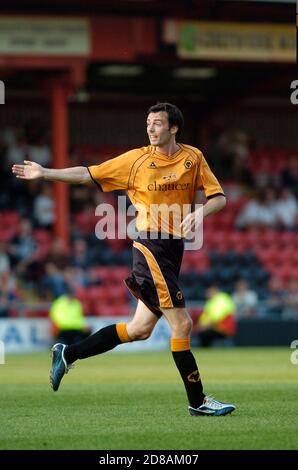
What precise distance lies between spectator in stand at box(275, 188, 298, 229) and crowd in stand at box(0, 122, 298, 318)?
23mm

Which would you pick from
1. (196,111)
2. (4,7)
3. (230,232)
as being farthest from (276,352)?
(196,111)

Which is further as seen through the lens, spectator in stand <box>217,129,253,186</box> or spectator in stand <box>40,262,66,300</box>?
spectator in stand <box>217,129,253,186</box>

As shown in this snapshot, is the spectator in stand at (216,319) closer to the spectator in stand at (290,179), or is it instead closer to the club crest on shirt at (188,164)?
the spectator in stand at (290,179)

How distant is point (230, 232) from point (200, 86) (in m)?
5.31

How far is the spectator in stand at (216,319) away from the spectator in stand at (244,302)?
0.22 metres

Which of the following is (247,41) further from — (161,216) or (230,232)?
(161,216)

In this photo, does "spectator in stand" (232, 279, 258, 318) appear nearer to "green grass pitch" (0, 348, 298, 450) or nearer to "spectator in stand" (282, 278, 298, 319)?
"spectator in stand" (282, 278, 298, 319)

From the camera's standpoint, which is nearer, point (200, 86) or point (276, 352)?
point (276, 352)

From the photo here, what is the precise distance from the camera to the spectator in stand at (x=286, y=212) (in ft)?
86.5

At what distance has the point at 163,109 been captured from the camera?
28.9 feet

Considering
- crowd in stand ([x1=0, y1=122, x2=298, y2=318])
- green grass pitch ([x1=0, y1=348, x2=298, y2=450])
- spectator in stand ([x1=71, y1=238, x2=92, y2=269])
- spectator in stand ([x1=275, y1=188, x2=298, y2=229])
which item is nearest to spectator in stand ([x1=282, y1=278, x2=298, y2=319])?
crowd in stand ([x1=0, y1=122, x2=298, y2=318])

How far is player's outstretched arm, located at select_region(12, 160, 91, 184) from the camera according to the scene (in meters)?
8.68
